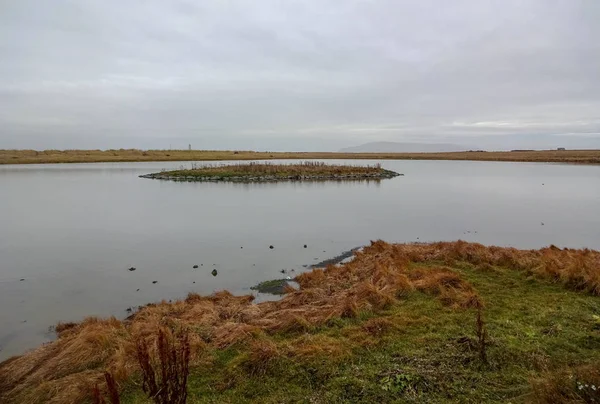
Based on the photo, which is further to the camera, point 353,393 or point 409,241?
point 409,241

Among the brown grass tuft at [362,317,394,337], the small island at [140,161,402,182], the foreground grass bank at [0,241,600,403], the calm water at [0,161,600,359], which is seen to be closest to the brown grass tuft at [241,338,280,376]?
the foreground grass bank at [0,241,600,403]

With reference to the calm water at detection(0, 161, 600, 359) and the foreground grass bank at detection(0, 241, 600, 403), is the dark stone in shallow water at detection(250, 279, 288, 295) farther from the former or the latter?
the foreground grass bank at detection(0, 241, 600, 403)

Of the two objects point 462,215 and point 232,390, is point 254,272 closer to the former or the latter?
point 232,390

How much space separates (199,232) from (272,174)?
32.0 m

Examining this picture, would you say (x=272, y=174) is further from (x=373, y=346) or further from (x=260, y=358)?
(x=260, y=358)

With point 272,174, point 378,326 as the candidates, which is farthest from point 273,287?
point 272,174

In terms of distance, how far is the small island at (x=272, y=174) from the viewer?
47719 mm

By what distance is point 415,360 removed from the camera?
548 cm

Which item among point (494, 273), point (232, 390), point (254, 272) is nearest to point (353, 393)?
point (232, 390)

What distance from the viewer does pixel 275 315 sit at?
26.6ft

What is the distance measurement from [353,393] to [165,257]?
37.3 feet

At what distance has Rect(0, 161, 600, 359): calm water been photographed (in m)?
11.1

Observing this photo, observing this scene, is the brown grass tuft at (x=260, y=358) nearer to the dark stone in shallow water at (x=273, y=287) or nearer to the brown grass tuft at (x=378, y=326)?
the brown grass tuft at (x=378, y=326)

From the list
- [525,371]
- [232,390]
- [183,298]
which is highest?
Result: [525,371]
